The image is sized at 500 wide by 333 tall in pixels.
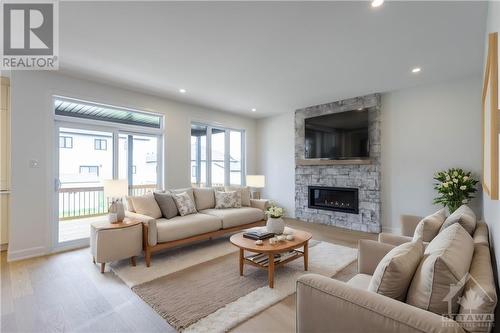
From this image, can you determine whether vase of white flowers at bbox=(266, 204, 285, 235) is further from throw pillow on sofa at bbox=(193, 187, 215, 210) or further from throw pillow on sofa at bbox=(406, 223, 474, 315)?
throw pillow on sofa at bbox=(406, 223, 474, 315)

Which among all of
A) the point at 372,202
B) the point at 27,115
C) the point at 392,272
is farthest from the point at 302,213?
the point at 27,115

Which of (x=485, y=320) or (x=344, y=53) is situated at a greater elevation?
(x=344, y=53)

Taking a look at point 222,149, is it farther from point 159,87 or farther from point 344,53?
point 344,53

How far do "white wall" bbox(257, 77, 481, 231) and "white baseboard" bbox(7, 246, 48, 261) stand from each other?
5.77 m

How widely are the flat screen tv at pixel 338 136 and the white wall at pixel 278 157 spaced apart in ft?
2.09

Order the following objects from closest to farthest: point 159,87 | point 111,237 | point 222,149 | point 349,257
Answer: point 111,237, point 349,257, point 159,87, point 222,149

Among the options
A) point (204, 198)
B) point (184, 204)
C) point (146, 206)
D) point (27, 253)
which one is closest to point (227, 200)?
point (204, 198)

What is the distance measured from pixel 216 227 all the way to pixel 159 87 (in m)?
2.63

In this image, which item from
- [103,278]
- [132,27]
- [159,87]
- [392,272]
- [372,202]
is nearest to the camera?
[392,272]

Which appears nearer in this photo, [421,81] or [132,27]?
[132,27]

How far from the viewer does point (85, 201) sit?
15.5 ft

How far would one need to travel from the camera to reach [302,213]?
5.86 meters

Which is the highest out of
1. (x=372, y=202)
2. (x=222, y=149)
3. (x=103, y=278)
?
(x=222, y=149)

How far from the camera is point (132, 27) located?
245cm
